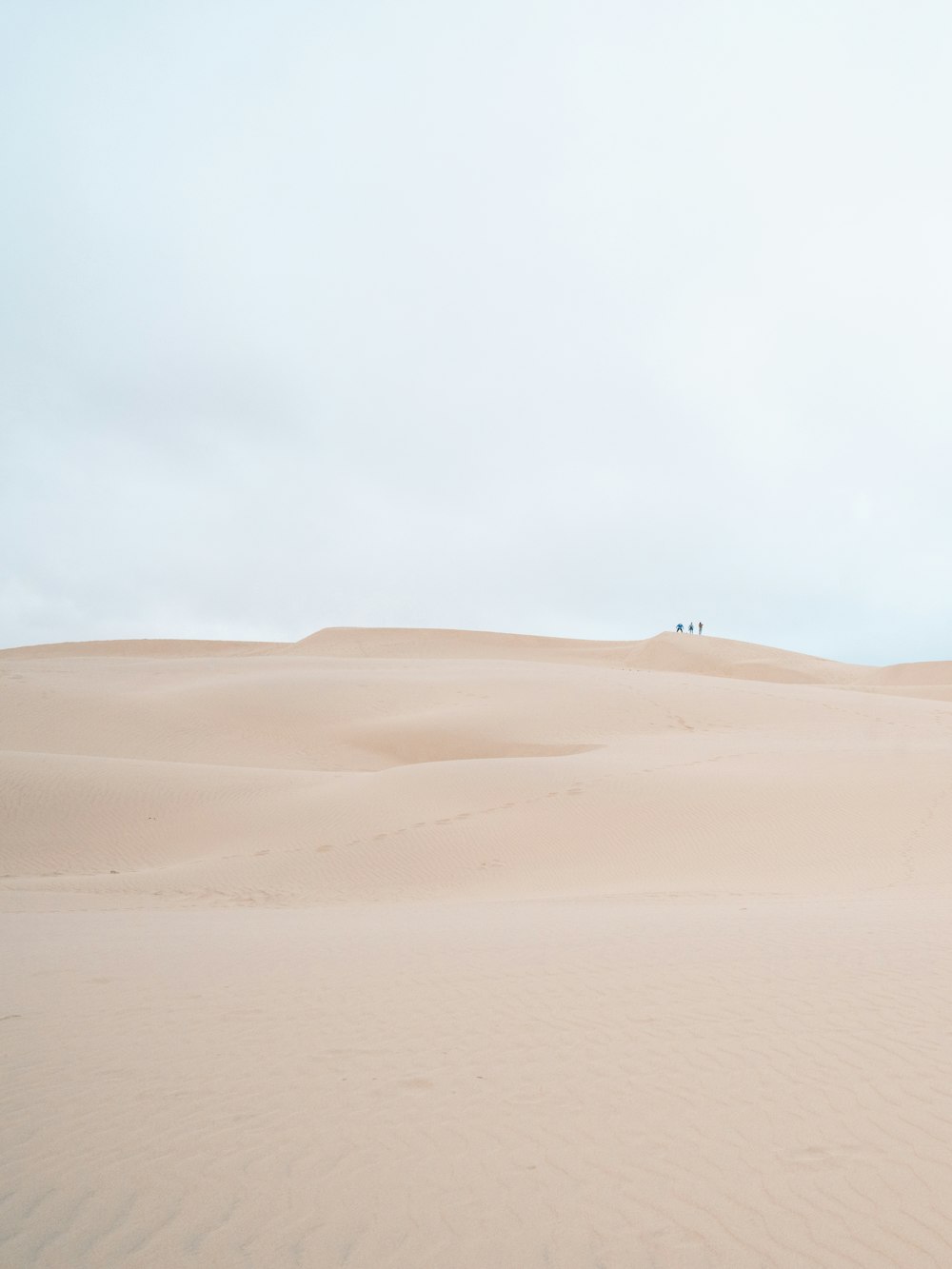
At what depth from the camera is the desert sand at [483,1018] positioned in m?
3.30

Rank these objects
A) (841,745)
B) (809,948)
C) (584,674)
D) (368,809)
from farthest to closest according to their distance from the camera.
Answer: (584,674)
(841,745)
(368,809)
(809,948)

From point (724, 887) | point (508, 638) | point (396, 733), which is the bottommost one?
point (724, 887)

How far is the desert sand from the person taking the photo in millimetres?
3299

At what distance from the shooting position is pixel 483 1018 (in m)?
5.46

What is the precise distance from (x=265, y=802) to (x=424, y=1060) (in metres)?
12.5

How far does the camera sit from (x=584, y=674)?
29812 millimetres

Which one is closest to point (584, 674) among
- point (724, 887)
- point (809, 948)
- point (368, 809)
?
point (368, 809)

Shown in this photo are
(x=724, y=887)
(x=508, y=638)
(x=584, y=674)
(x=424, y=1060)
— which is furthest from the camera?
(x=508, y=638)

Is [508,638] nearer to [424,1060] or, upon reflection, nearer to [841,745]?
[841,745]

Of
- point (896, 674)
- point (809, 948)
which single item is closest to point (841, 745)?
point (809, 948)

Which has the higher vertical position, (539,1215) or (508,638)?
(508,638)

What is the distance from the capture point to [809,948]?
685cm

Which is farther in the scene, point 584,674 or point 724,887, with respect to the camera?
point 584,674

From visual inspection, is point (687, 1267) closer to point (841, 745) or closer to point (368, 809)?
point (368, 809)
